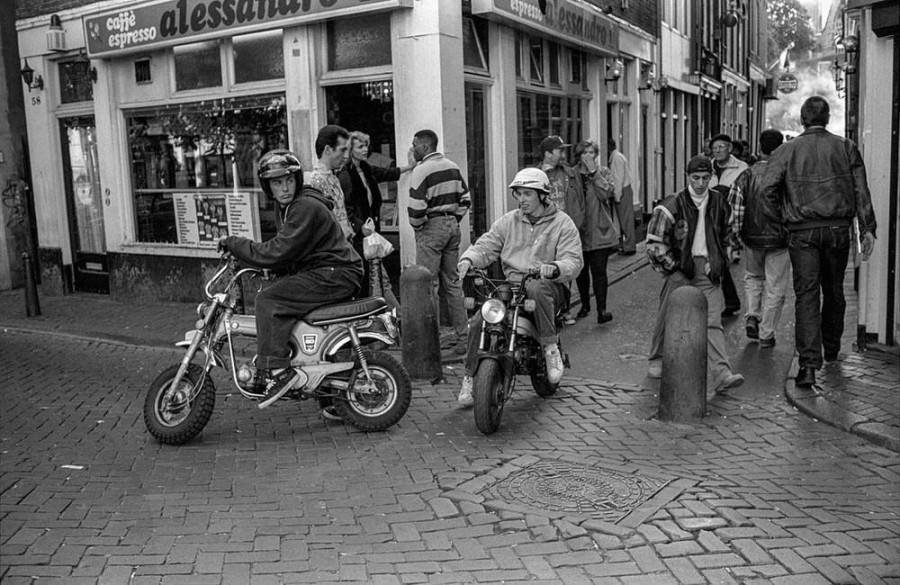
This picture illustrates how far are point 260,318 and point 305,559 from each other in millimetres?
2172

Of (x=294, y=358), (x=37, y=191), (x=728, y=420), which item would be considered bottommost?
(x=728, y=420)

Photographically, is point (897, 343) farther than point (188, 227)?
No

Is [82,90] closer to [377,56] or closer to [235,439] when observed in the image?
[377,56]

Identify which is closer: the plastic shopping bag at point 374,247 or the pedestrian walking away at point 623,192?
the plastic shopping bag at point 374,247

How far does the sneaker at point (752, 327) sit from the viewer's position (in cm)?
902

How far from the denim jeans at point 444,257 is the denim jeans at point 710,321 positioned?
236cm

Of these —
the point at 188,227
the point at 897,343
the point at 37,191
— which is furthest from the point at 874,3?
the point at 37,191

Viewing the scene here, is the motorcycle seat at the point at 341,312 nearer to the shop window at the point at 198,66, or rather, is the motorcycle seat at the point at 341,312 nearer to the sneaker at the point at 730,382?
the sneaker at the point at 730,382

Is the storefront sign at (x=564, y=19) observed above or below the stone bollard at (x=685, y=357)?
above

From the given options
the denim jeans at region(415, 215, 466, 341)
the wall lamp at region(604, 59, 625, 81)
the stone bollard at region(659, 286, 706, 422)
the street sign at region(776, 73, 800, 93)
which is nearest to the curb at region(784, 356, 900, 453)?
the stone bollard at region(659, 286, 706, 422)

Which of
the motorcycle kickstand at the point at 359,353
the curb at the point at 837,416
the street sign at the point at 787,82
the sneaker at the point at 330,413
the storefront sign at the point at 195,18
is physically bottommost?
the curb at the point at 837,416

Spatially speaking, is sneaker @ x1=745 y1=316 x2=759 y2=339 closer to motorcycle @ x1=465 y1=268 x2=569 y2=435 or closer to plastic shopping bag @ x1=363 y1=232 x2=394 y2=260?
motorcycle @ x1=465 y1=268 x2=569 y2=435

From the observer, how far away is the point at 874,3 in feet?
25.0

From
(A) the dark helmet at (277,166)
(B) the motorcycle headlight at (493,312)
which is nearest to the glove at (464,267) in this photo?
(B) the motorcycle headlight at (493,312)
